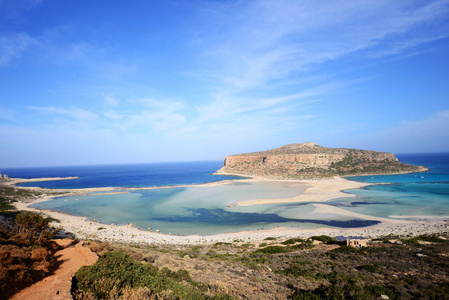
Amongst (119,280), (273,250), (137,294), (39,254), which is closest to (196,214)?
(273,250)

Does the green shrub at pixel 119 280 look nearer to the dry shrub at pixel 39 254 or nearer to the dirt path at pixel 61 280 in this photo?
the dirt path at pixel 61 280

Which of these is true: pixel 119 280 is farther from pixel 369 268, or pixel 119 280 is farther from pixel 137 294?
pixel 369 268

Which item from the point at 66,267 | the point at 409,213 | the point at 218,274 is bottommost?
the point at 409,213

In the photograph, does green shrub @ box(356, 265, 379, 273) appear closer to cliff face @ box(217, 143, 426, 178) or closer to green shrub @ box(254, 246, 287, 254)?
green shrub @ box(254, 246, 287, 254)

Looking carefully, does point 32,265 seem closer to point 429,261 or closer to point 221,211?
point 429,261

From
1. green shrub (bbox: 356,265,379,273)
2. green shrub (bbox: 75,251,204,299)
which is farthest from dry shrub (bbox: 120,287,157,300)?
green shrub (bbox: 356,265,379,273)

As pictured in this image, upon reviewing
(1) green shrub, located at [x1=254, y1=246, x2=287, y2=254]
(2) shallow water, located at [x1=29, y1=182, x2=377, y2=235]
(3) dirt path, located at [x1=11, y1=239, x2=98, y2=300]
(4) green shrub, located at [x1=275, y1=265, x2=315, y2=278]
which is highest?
(3) dirt path, located at [x1=11, y1=239, x2=98, y2=300]

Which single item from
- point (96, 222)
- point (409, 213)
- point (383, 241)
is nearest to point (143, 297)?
point (383, 241)
